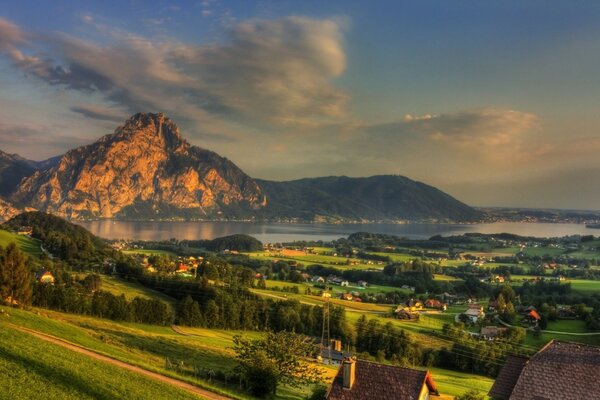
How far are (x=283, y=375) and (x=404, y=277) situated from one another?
98.1 meters

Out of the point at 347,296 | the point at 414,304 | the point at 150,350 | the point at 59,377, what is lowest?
the point at 414,304

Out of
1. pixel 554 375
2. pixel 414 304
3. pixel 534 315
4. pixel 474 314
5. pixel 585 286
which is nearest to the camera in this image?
pixel 554 375

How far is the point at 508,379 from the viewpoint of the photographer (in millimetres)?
21781

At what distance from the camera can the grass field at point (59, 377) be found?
48.4ft

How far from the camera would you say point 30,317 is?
3103 centimetres

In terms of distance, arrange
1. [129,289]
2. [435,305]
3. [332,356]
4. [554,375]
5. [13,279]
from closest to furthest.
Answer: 1. [554,375]
2. [13,279]
3. [332,356]
4. [129,289]
5. [435,305]

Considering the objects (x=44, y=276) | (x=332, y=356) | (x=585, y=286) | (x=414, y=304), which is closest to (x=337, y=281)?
(x=414, y=304)

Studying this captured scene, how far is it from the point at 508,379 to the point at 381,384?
620cm

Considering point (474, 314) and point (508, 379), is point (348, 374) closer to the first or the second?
point (508, 379)

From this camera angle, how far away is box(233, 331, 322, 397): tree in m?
25.8

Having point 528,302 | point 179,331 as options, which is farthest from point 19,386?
point 528,302

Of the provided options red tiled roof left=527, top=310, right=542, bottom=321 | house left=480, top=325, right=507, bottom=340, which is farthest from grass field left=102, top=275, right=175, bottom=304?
red tiled roof left=527, top=310, right=542, bottom=321

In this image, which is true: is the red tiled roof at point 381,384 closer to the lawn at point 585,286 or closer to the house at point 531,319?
Answer: the house at point 531,319

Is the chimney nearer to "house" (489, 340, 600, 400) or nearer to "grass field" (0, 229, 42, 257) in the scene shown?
"house" (489, 340, 600, 400)
